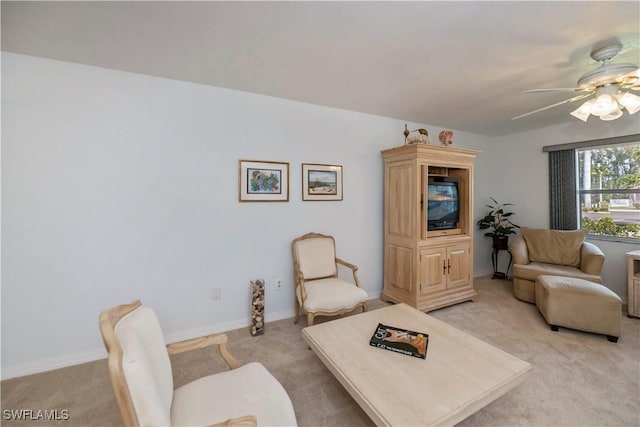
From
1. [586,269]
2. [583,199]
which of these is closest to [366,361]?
[586,269]

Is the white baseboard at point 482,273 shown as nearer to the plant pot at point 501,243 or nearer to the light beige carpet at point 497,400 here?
the plant pot at point 501,243

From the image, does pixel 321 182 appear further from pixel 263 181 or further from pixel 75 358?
pixel 75 358

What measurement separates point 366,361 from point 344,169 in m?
2.33

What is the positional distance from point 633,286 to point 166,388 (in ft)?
15.0

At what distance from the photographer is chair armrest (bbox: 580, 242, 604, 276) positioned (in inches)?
121

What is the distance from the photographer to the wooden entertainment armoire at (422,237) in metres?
3.06

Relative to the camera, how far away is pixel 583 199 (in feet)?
12.5

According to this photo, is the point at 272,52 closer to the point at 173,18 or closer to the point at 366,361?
the point at 173,18

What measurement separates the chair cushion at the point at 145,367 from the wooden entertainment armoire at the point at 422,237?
8.72 feet

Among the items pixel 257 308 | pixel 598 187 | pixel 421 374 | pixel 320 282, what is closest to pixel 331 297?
pixel 320 282

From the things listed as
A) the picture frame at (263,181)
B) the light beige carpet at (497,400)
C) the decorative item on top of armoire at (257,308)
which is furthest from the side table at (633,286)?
the decorative item on top of armoire at (257,308)

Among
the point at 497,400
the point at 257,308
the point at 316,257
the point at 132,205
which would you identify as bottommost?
the point at 497,400

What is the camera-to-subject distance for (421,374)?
1.40 m

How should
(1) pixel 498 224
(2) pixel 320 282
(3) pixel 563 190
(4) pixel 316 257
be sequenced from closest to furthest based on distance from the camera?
(2) pixel 320 282
(4) pixel 316 257
(3) pixel 563 190
(1) pixel 498 224
